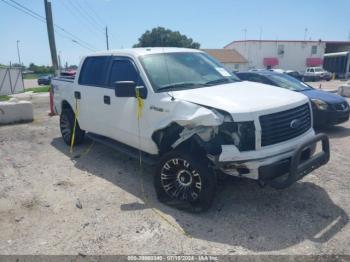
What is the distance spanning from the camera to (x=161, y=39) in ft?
209

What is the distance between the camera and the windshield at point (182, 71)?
4.44 metres

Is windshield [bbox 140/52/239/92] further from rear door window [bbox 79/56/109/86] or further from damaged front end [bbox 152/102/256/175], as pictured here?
rear door window [bbox 79/56/109/86]

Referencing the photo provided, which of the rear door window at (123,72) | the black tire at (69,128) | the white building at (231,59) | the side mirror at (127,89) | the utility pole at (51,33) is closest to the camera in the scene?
the side mirror at (127,89)

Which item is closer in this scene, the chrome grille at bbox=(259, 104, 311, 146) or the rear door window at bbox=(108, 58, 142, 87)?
the chrome grille at bbox=(259, 104, 311, 146)

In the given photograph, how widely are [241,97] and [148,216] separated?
6.13 ft

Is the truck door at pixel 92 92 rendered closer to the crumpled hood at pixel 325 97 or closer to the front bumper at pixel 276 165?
the front bumper at pixel 276 165

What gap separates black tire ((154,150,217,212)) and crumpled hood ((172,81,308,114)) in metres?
0.70

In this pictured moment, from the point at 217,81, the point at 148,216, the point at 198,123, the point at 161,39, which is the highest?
the point at 161,39

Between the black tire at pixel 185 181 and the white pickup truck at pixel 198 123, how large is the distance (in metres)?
0.01

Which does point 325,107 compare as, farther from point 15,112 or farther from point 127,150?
point 15,112

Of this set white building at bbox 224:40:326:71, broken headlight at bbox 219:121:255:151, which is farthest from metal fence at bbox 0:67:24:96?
white building at bbox 224:40:326:71

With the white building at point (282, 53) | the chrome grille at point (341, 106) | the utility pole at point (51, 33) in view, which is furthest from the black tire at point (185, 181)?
the white building at point (282, 53)

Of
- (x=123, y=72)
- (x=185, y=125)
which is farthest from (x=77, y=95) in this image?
(x=185, y=125)

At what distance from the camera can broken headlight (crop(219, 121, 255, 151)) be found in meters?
3.50
